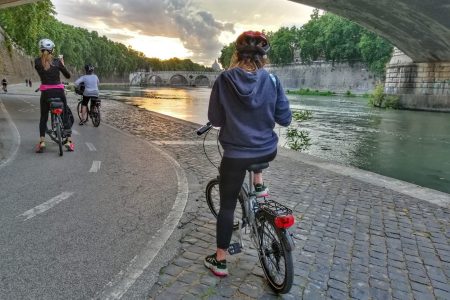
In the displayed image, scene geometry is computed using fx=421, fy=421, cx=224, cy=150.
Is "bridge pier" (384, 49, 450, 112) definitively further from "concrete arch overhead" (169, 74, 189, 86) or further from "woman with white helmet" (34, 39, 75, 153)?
"concrete arch overhead" (169, 74, 189, 86)

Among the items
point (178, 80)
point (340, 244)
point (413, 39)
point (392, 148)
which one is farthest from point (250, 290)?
point (178, 80)

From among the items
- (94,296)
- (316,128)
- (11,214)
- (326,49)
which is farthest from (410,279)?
(326,49)

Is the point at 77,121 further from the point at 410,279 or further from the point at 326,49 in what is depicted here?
the point at 326,49

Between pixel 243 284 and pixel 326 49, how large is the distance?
74669 millimetres

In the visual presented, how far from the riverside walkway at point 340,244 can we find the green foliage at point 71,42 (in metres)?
19.9

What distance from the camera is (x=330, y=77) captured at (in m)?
78.4

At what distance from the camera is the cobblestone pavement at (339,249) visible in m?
3.15

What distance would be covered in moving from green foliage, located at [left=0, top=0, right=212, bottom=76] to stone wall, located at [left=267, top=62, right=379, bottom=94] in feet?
140

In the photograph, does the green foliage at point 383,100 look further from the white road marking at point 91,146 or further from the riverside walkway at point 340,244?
the white road marking at point 91,146

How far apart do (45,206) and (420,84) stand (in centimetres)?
3567

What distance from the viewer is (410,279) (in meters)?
3.40

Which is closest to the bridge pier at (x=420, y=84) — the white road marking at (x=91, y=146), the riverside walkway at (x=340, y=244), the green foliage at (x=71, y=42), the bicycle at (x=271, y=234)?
the green foliage at (x=71, y=42)

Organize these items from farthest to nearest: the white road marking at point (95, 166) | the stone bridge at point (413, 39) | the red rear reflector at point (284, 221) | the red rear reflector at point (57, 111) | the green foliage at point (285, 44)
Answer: the green foliage at point (285, 44) → the stone bridge at point (413, 39) → the red rear reflector at point (57, 111) → the white road marking at point (95, 166) → the red rear reflector at point (284, 221)

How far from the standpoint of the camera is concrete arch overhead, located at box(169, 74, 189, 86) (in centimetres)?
14085
